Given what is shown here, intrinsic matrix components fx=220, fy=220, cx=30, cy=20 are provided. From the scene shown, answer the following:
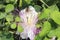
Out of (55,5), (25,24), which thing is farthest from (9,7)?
(55,5)

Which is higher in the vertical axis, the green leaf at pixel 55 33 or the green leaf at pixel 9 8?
the green leaf at pixel 9 8

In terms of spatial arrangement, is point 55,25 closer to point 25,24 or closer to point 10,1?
point 25,24

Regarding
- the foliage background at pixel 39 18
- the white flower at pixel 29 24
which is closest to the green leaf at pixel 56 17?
the foliage background at pixel 39 18

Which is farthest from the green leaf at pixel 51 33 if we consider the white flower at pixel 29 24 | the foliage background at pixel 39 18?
the white flower at pixel 29 24

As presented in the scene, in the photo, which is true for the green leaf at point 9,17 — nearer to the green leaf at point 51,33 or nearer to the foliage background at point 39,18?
the foliage background at point 39,18

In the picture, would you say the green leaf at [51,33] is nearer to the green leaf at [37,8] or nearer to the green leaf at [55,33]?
the green leaf at [55,33]

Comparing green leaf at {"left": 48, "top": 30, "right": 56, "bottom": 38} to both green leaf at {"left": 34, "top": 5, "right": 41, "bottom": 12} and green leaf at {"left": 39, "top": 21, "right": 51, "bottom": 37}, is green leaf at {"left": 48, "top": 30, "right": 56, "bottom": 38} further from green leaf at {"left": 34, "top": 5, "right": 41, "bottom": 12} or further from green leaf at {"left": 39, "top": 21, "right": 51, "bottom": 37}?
green leaf at {"left": 34, "top": 5, "right": 41, "bottom": 12}

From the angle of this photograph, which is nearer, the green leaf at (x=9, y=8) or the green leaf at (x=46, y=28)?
the green leaf at (x=46, y=28)

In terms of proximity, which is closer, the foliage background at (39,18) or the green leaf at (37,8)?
the foliage background at (39,18)

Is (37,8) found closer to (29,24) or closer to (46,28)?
(29,24)

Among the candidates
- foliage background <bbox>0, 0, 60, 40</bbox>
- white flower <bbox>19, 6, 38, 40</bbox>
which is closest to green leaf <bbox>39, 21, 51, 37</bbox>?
foliage background <bbox>0, 0, 60, 40</bbox>
